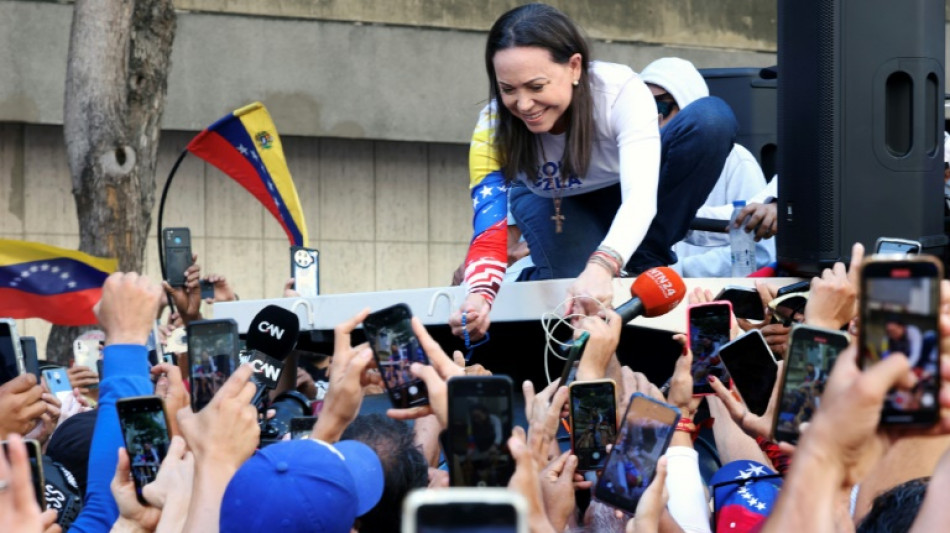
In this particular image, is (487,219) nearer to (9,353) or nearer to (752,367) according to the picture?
(752,367)

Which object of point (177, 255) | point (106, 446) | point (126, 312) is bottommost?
point (106, 446)

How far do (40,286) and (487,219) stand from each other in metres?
2.29

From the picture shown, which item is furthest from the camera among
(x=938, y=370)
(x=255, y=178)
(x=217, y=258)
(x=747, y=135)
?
(x=217, y=258)

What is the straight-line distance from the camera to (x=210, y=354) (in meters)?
3.35

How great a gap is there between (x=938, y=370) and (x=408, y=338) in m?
1.41

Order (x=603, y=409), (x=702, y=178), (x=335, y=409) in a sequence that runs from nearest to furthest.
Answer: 1. (x=335, y=409)
2. (x=603, y=409)
3. (x=702, y=178)

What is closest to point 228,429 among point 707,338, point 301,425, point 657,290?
point 301,425

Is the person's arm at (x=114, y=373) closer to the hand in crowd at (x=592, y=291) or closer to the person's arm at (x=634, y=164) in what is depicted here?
the hand in crowd at (x=592, y=291)

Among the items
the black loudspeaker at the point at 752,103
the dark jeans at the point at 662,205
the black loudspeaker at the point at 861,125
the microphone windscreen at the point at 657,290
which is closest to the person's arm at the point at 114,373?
the microphone windscreen at the point at 657,290

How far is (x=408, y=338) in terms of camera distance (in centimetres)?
315

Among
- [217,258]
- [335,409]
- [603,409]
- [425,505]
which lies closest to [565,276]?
[603,409]

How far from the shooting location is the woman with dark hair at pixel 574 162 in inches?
170

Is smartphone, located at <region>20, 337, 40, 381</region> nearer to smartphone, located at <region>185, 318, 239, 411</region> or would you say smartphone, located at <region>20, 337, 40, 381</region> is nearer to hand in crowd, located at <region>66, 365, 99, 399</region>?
smartphone, located at <region>185, 318, 239, 411</region>

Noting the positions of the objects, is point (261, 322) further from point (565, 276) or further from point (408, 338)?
point (565, 276)
